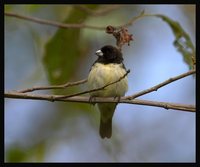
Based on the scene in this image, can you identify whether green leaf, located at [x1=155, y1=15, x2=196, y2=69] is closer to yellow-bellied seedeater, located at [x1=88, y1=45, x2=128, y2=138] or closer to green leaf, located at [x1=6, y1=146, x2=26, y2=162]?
yellow-bellied seedeater, located at [x1=88, y1=45, x2=128, y2=138]

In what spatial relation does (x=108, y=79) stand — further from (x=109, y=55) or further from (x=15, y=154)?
(x=15, y=154)

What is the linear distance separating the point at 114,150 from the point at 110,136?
332 mm

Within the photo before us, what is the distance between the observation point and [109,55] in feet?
17.2

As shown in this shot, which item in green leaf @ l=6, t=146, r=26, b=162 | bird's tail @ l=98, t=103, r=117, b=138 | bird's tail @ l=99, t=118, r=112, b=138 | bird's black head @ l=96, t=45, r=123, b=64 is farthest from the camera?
green leaf @ l=6, t=146, r=26, b=162

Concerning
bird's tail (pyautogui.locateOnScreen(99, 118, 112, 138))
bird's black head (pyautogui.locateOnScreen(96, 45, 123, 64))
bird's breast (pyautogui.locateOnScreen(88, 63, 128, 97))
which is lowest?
bird's tail (pyautogui.locateOnScreen(99, 118, 112, 138))

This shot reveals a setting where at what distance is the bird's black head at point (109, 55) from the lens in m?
5.18

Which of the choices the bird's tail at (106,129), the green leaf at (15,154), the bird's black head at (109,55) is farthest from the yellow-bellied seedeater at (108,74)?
the green leaf at (15,154)

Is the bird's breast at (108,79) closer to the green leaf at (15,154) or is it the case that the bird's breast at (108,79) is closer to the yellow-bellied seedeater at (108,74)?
the yellow-bellied seedeater at (108,74)

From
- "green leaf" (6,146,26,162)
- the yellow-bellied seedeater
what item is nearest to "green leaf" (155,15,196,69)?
the yellow-bellied seedeater

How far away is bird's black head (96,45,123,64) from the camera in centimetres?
518

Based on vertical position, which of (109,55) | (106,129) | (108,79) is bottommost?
(106,129)

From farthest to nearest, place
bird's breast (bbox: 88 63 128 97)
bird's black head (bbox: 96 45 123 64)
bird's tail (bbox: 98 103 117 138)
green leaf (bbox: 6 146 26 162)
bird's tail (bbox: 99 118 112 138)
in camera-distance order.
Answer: green leaf (bbox: 6 146 26 162) → bird's tail (bbox: 99 118 112 138) → bird's tail (bbox: 98 103 117 138) → bird's black head (bbox: 96 45 123 64) → bird's breast (bbox: 88 63 128 97)

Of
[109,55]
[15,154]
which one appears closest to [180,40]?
[109,55]

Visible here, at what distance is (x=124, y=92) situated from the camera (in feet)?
16.4
